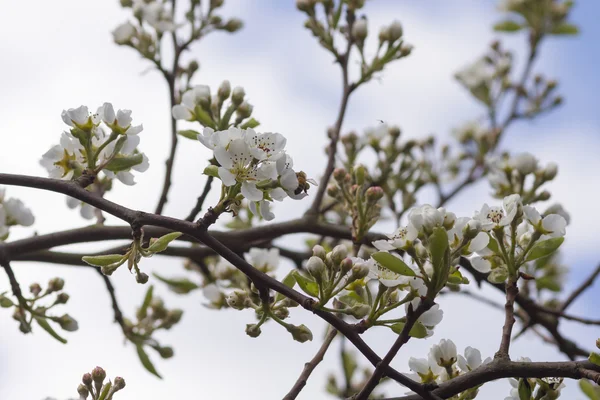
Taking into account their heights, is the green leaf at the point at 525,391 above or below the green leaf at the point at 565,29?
below

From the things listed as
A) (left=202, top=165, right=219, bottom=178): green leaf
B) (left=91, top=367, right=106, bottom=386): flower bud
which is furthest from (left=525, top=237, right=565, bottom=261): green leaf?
(left=91, top=367, right=106, bottom=386): flower bud

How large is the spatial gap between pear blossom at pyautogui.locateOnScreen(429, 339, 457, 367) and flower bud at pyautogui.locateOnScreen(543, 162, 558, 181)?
5.11ft

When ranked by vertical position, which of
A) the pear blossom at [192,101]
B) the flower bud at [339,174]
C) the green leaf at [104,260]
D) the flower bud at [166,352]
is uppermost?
the pear blossom at [192,101]

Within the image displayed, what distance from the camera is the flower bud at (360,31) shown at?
3.06 m

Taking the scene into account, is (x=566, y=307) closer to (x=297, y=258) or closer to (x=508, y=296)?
(x=297, y=258)

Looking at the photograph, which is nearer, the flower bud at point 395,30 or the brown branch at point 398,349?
the brown branch at point 398,349

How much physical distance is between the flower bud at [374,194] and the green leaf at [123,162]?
73 cm

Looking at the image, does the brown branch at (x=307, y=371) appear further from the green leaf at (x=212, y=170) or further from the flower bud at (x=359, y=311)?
the green leaf at (x=212, y=170)

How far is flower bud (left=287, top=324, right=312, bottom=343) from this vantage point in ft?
5.78

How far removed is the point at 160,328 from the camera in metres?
3.20

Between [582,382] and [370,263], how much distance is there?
0.74 metres

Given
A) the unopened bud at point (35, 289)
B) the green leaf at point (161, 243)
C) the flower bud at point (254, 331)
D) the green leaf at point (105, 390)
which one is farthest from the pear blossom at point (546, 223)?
the unopened bud at point (35, 289)

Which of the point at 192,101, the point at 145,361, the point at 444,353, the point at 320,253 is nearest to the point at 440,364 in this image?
the point at 444,353

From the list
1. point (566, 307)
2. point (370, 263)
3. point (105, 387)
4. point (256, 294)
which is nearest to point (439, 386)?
point (370, 263)
